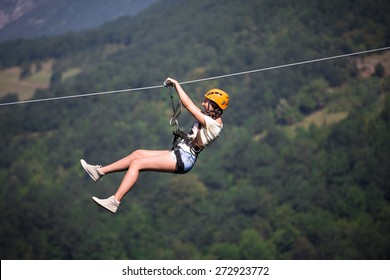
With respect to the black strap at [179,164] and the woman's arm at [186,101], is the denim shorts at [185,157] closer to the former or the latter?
the black strap at [179,164]

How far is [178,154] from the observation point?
48.3 feet

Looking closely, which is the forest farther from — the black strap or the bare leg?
the bare leg

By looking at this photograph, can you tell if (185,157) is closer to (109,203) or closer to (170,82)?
(170,82)

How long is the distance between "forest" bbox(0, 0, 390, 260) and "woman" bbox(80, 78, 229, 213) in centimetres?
7490

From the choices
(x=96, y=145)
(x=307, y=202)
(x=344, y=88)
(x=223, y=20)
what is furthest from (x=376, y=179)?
(x=223, y=20)

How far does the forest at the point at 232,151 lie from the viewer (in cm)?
9694

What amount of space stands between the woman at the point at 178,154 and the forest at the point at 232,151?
74900 mm

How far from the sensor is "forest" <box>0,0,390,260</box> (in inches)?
3816

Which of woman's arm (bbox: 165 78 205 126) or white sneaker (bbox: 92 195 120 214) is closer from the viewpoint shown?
white sneaker (bbox: 92 195 120 214)

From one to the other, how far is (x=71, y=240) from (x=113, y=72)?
7679 cm

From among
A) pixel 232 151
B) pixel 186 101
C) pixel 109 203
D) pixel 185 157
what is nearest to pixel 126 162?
pixel 109 203

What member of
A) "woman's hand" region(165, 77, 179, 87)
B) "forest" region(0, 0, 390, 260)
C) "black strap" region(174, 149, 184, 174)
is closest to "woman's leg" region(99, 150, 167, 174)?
"black strap" region(174, 149, 184, 174)

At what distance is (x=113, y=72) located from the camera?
17200 cm

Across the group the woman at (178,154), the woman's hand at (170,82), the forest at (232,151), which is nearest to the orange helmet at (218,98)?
the woman at (178,154)
